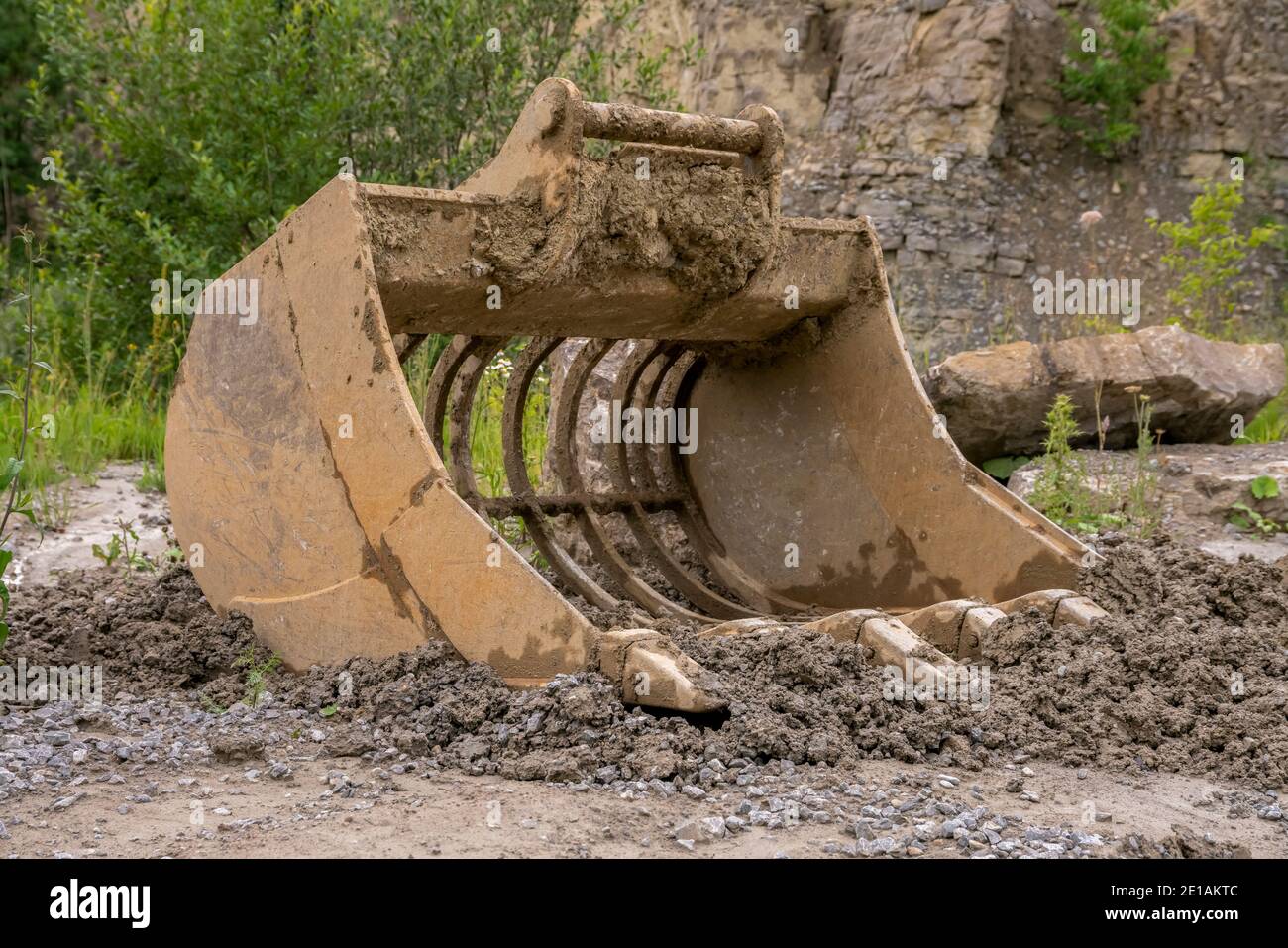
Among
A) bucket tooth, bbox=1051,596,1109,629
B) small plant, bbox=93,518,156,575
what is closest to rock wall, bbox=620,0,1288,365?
small plant, bbox=93,518,156,575

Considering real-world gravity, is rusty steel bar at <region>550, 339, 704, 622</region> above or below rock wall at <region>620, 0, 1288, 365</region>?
below

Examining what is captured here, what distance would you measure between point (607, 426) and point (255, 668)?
5.77 ft

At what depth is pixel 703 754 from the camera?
2.70 meters

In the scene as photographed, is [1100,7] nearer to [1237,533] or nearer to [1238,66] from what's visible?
[1238,66]

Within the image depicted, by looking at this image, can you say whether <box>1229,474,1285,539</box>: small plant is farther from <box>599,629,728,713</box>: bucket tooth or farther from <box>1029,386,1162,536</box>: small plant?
<box>599,629,728,713</box>: bucket tooth

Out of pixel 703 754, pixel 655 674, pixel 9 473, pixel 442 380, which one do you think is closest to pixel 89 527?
pixel 442 380

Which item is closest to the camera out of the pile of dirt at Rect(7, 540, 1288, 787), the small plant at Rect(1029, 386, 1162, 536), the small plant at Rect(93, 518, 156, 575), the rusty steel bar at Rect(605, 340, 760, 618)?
the pile of dirt at Rect(7, 540, 1288, 787)

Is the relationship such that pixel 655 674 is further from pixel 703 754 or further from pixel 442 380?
pixel 442 380

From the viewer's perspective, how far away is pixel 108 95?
7.93m

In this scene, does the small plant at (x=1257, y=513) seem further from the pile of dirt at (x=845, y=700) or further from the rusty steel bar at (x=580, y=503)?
the rusty steel bar at (x=580, y=503)

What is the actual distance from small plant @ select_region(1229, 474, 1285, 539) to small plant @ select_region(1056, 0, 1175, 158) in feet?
23.0

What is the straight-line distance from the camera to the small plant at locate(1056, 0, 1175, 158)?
1187cm

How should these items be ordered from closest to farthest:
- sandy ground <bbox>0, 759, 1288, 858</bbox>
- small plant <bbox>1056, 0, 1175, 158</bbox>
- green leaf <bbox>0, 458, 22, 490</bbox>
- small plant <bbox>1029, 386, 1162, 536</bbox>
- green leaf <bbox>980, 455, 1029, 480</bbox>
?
sandy ground <bbox>0, 759, 1288, 858</bbox>, green leaf <bbox>0, 458, 22, 490</bbox>, small plant <bbox>1029, 386, 1162, 536</bbox>, green leaf <bbox>980, 455, 1029, 480</bbox>, small plant <bbox>1056, 0, 1175, 158</bbox>

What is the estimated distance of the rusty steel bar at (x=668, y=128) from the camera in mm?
3426
